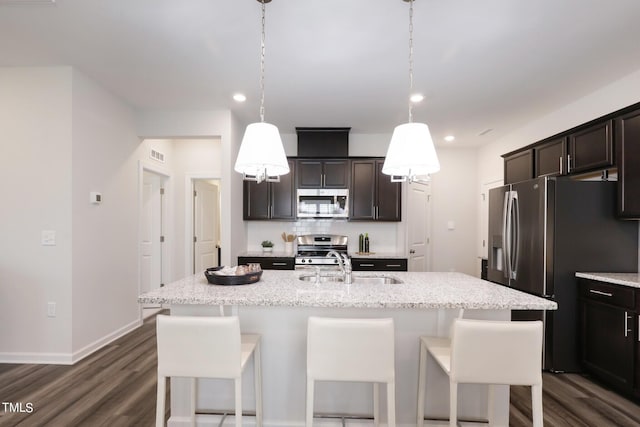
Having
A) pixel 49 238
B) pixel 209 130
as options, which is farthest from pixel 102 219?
pixel 209 130

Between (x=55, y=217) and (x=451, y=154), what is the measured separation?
544cm

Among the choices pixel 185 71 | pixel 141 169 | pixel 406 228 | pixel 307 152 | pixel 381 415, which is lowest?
pixel 381 415

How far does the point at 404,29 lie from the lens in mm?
2293

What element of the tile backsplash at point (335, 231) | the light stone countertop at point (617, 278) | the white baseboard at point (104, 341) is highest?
the tile backsplash at point (335, 231)

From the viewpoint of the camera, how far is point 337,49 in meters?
2.56

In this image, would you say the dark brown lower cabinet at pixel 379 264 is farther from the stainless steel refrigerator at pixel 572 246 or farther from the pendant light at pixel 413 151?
the pendant light at pixel 413 151

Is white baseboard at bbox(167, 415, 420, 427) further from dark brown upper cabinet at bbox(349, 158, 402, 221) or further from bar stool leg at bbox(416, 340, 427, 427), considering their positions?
dark brown upper cabinet at bbox(349, 158, 402, 221)

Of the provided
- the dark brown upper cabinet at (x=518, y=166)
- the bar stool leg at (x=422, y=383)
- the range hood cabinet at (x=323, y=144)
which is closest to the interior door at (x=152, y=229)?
the range hood cabinet at (x=323, y=144)

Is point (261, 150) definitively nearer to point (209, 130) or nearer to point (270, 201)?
point (209, 130)

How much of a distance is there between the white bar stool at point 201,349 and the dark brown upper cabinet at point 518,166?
3.85 meters

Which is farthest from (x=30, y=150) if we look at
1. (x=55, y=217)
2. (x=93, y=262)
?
(x=93, y=262)

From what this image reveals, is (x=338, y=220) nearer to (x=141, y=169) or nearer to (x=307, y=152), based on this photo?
(x=307, y=152)

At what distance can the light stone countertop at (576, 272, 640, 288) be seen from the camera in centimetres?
243

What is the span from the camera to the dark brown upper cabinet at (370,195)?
15.5ft
